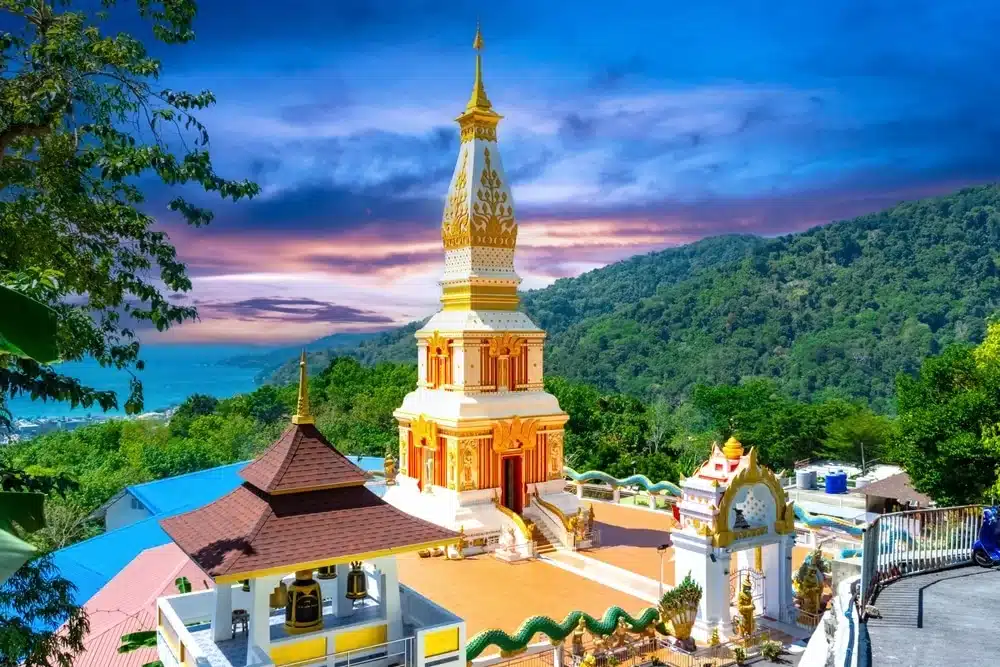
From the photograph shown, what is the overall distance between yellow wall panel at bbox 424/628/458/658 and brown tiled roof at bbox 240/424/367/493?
6.33 feet

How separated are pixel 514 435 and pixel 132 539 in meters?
9.49

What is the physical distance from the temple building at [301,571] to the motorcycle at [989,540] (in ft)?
24.7

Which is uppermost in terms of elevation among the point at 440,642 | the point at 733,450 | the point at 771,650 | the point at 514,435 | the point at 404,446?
the point at 733,450

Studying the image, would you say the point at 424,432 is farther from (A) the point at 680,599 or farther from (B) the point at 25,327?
(B) the point at 25,327

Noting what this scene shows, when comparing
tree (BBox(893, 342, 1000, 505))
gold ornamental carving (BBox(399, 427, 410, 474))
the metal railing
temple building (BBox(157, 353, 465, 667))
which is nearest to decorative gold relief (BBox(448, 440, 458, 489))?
gold ornamental carving (BBox(399, 427, 410, 474))

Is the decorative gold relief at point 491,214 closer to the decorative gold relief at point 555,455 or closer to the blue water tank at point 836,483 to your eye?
the decorative gold relief at point 555,455

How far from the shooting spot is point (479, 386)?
2069 centimetres

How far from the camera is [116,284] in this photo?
8.69 m

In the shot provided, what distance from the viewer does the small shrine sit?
13.0 metres

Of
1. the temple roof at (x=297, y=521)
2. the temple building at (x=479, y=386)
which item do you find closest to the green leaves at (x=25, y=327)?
the temple roof at (x=297, y=521)

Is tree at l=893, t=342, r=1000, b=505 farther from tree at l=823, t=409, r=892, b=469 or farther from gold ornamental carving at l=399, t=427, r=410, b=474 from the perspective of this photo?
tree at l=823, t=409, r=892, b=469

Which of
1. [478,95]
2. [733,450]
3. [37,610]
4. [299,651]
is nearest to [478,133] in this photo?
[478,95]

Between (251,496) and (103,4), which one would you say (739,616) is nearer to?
(251,496)

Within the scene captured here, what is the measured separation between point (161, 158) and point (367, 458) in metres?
22.4
